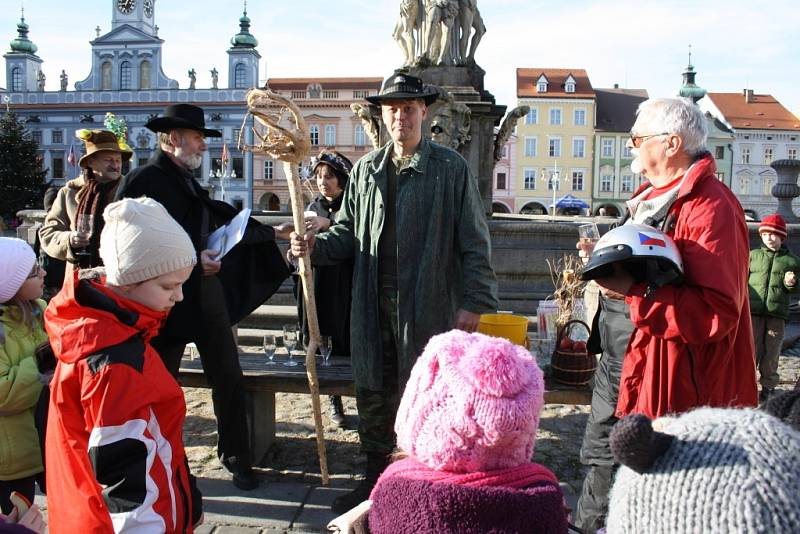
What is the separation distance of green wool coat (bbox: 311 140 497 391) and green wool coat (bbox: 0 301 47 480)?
59.6 inches

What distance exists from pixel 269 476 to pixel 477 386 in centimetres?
301

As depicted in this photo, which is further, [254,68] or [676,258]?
[254,68]

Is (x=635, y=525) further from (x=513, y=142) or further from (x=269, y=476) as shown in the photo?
(x=513, y=142)

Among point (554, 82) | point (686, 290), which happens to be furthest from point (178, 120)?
point (554, 82)

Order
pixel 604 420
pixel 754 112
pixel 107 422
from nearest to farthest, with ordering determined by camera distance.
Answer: pixel 107 422, pixel 604 420, pixel 754 112

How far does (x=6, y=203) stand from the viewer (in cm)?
3994

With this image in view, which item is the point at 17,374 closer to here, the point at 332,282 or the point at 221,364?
the point at 221,364

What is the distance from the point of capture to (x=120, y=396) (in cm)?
206

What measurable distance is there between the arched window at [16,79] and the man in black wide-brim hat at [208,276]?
7975cm

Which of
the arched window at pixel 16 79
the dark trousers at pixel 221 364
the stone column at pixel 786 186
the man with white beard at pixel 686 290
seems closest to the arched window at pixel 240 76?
the arched window at pixel 16 79

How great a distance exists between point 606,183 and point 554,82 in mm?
10810

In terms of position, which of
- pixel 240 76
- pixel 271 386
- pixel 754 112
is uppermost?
pixel 240 76

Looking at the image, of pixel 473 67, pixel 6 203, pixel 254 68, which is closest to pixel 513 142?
pixel 254 68

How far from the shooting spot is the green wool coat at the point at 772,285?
21.6ft
